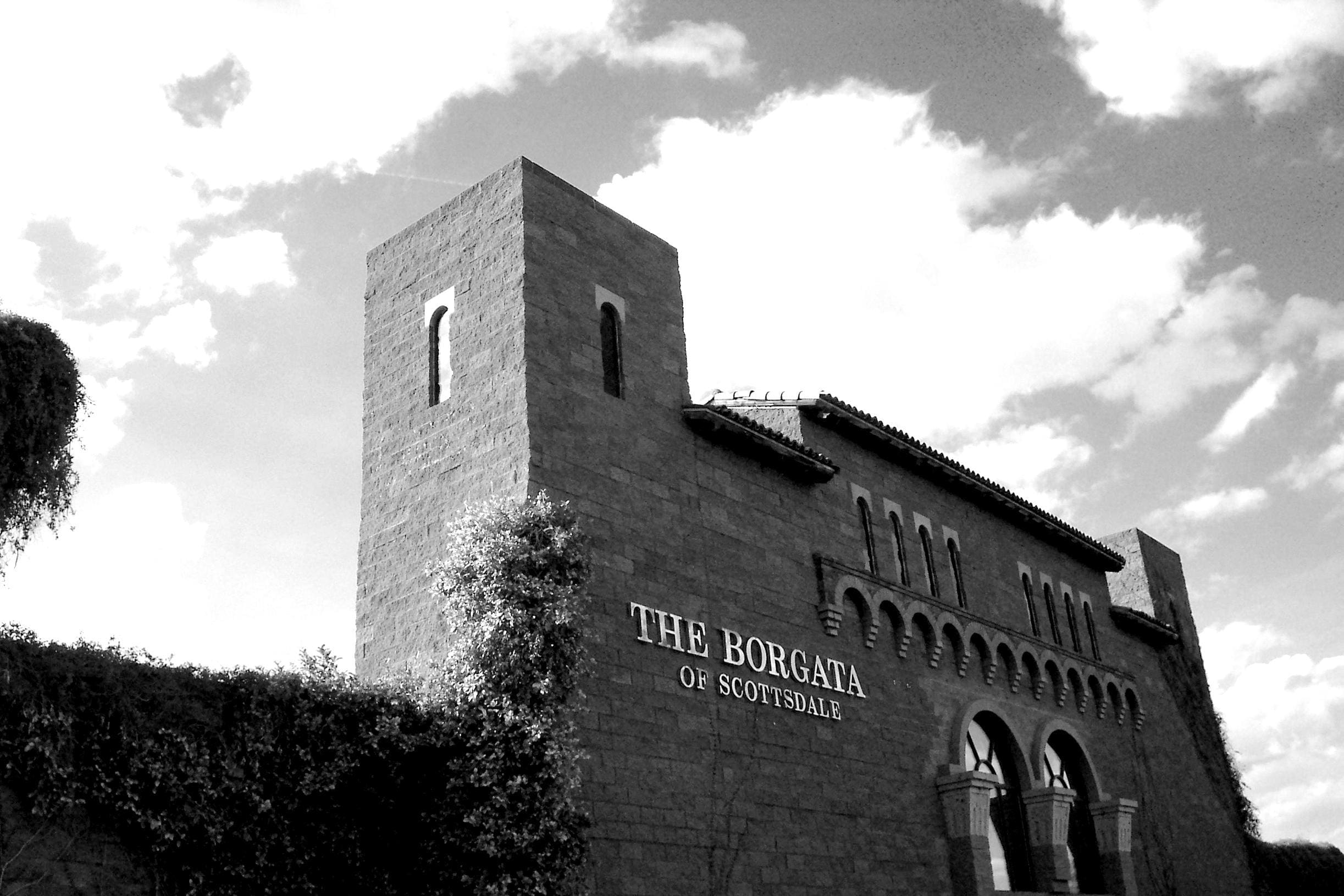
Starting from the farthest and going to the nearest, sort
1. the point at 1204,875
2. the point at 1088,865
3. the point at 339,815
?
the point at 1204,875
the point at 1088,865
the point at 339,815

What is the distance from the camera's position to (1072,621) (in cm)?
2786

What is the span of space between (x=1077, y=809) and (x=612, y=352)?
1454cm

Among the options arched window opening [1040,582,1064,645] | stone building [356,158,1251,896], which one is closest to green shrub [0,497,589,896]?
stone building [356,158,1251,896]

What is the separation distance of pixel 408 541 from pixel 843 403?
26.7 feet

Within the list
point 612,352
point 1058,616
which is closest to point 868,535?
point 612,352

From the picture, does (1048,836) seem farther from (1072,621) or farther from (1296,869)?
(1296,869)

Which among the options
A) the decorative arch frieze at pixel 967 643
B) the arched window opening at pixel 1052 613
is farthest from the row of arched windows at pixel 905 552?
the arched window opening at pixel 1052 613

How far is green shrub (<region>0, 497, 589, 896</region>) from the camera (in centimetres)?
1134

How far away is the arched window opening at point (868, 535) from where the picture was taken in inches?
846

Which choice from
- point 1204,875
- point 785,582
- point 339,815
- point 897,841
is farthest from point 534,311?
point 1204,875

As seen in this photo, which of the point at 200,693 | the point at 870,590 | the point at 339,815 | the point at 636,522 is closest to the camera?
the point at 200,693

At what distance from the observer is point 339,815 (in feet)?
44.0

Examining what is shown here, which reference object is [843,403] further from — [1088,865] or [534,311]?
[1088,865]

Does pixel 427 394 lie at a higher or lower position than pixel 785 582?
higher
